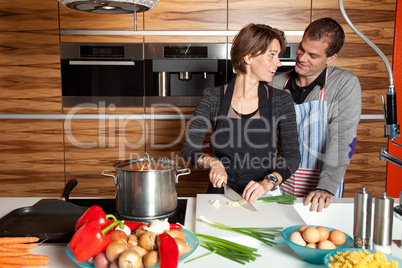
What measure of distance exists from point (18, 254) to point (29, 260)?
0.12 feet

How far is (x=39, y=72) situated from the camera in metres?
3.03

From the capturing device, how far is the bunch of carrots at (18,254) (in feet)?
3.05

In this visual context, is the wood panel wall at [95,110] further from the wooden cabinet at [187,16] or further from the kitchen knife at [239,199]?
the kitchen knife at [239,199]

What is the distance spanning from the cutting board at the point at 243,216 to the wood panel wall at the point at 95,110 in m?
1.75

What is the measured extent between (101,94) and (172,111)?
0.56 metres

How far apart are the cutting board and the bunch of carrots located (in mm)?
421

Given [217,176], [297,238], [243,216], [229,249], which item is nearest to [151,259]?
[229,249]

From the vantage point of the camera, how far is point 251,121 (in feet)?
5.96

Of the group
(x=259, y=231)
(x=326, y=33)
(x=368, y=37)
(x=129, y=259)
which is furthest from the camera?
(x=368, y=37)

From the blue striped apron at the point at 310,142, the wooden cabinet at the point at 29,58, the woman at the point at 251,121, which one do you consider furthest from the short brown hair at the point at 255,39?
the wooden cabinet at the point at 29,58

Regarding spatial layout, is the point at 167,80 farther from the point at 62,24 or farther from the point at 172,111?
the point at 62,24

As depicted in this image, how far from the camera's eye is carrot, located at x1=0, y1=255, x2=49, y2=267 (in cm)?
93

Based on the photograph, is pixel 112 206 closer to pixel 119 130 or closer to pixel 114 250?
pixel 114 250

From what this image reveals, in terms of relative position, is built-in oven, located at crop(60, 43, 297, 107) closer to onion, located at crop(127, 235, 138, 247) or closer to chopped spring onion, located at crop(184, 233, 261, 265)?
chopped spring onion, located at crop(184, 233, 261, 265)
